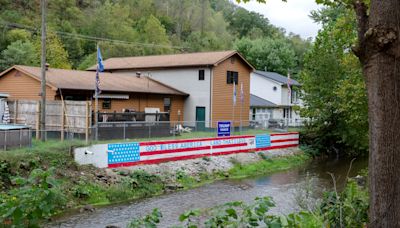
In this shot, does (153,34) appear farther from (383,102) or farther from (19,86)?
(383,102)

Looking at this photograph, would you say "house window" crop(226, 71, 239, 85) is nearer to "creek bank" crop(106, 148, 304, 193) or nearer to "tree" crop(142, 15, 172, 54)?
"creek bank" crop(106, 148, 304, 193)

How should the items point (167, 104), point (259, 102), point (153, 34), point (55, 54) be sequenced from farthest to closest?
point (153, 34) < point (55, 54) < point (259, 102) < point (167, 104)

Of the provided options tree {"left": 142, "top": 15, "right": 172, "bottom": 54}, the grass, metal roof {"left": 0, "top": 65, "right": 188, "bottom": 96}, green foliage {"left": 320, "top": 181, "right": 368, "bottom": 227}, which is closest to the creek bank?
the grass

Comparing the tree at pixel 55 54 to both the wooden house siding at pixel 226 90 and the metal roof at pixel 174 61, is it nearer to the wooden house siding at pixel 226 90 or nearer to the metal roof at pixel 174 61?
the metal roof at pixel 174 61

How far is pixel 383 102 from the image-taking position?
15.3 feet

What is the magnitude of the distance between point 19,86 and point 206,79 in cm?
1344

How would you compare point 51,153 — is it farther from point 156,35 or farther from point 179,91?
point 156,35

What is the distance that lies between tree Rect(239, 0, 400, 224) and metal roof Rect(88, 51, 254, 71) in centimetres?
3019

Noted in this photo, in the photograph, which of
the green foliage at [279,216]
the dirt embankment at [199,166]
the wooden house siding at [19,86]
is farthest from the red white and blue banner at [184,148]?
the green foliage at [279,216]

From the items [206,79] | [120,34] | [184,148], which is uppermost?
[120,34]

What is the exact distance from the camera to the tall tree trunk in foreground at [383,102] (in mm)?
4559

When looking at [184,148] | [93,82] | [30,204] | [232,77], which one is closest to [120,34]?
[232,77]

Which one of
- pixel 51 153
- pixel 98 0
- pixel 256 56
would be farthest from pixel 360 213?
pixel 98 0

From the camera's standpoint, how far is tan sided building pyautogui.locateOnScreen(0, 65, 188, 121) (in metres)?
28.0
